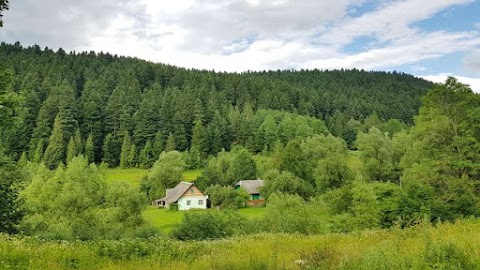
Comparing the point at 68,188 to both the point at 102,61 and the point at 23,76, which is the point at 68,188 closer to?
the point at 23,76

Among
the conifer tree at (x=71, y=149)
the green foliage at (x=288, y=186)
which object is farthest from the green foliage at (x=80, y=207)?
the conifer tree at (x=71, y=149)

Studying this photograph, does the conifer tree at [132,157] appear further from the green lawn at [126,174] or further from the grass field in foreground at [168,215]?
the grass field in foreground at [168,215]

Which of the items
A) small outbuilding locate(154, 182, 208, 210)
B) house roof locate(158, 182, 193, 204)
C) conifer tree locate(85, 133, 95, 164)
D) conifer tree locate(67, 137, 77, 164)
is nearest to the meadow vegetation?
conifer tree locate(85, 133, 95, 164)

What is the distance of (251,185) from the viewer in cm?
8062

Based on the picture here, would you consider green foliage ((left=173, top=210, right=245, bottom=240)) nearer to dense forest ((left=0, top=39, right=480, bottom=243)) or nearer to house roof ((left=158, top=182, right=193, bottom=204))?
dense forest ((left=0, top=39, right=480, bottom=243))

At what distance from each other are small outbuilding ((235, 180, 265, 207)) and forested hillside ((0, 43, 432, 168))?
3032 centimetres

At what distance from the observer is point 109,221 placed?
4266 cm

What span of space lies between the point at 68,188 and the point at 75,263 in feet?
135

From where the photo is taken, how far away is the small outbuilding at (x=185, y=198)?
75.4 meters

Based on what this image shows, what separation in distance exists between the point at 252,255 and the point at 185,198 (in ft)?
222

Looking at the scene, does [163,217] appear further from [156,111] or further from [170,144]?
[156,111]

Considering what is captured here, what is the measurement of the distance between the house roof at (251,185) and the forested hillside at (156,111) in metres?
30.2

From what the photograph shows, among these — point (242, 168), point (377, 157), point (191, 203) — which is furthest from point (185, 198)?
point (377, 157)

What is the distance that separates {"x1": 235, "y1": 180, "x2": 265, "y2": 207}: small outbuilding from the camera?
3007 inches
